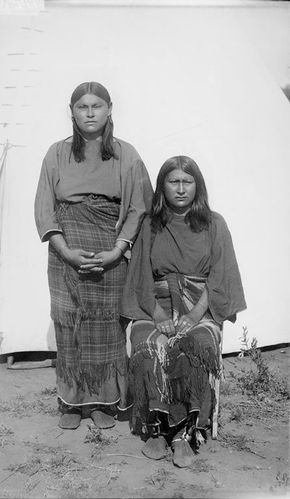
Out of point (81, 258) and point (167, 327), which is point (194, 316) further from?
point (81, 258)

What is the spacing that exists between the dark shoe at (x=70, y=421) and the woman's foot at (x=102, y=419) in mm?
87

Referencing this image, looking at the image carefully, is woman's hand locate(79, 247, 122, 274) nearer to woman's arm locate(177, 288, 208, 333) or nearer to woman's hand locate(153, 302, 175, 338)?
woman's hand locate(153, 302, 175, 338)

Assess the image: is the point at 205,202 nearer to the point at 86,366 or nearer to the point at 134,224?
the point at 134,224

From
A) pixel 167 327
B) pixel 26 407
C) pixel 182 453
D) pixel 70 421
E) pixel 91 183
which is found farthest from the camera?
pixel 26 407

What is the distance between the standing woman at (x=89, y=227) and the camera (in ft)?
10.2

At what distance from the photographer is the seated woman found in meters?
2.88

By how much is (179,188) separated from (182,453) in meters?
1.27

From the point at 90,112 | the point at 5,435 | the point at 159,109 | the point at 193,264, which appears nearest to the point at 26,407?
the point at 5,435

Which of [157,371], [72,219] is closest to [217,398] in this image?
[157,371]

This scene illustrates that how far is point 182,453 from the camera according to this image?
2.83 metres

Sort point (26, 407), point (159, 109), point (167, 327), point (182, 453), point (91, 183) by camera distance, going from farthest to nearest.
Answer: point (159, 109), point (26, 407), point (91, 183), point (167, 327), point (182, 453)

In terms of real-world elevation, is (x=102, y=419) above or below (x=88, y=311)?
A: below

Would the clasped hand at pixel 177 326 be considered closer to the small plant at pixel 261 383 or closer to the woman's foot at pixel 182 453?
the woman's foot at pixel 182 453

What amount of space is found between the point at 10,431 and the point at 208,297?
4.12ft
